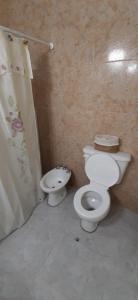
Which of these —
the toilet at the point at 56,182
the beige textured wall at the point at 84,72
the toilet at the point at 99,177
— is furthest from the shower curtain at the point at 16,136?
the toilet at the point at 99,177

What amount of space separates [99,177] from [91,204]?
1.02 feet

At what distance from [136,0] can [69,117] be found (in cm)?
106

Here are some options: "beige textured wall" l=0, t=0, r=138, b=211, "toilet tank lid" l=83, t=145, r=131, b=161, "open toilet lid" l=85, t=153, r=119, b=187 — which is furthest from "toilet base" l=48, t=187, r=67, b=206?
"toilet tank lid" l=83, t=145, r=131, b=161

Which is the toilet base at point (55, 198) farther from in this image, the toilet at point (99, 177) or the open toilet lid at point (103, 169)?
the open toilet lid at point (103, 169)

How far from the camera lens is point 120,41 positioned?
1233 mm

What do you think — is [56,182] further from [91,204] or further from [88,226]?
[88,226]

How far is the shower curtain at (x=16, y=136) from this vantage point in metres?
1.20

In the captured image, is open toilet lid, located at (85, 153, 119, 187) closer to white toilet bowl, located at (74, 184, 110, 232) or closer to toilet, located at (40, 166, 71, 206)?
white toilet bowl, located at (74, 184, 110, 232)

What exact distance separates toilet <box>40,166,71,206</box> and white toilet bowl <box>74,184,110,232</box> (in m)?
0.29

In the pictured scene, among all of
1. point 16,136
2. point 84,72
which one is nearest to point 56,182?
point 16,136

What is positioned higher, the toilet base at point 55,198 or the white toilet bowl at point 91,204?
the white toilet bowl at point 91,204

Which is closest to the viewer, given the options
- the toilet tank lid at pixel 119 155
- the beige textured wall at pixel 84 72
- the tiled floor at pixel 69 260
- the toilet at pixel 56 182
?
the tiled floor at pixel 69 260

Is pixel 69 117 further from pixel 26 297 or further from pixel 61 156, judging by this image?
pixel 26 297

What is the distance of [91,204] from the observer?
1.61 metres
